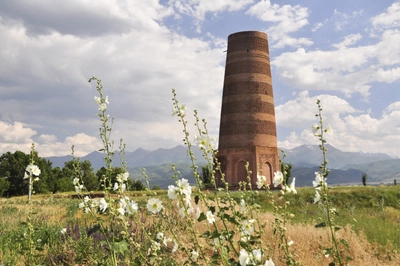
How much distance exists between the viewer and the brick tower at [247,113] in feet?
117

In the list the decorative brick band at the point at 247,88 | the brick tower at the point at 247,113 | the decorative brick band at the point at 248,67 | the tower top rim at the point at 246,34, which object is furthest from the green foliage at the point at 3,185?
the tower top rim at the point at 246,34

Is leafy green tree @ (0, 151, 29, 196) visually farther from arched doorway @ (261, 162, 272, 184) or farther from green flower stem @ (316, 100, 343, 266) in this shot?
green flower stem @ (316, 100, 343, 266)

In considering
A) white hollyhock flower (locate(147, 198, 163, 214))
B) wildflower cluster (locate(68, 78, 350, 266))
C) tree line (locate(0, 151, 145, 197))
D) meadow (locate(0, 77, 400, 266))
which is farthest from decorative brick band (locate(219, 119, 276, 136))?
white hollyhock flower (locate(147, 198, 163, 214))

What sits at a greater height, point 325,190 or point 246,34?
point 246,34

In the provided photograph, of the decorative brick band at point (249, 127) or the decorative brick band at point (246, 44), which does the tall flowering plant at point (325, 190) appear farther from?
the decorative brick band at point (246, 44)

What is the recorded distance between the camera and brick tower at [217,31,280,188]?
117 ft

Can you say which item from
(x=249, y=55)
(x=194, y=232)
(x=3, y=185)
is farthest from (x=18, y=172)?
(x=194, y=232)

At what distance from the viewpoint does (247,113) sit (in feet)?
117

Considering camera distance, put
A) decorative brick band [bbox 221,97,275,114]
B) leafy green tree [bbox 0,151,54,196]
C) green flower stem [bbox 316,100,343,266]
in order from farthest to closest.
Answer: leafy green tree [bbox 0,151,54,196] < decorative brick band [bbox 221,97,275,114] < green flower stem [bbox 316,100,343,266]

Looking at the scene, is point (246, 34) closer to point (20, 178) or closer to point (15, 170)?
point (20, 178)

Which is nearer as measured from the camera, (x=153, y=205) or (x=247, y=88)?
(x=153, y=205)

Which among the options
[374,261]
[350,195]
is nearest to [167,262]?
[374,261]

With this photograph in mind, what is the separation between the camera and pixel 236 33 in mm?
38594

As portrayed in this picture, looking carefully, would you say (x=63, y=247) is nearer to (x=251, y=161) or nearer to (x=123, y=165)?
(x=123, y=165)
